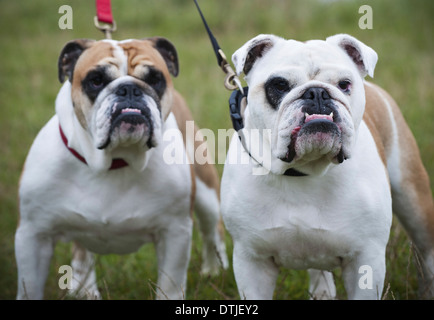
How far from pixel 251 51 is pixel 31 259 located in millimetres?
1871

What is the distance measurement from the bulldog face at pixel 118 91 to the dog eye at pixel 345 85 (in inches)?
42.1

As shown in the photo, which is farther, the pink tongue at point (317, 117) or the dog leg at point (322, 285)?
the dog leg at point (322, 285)

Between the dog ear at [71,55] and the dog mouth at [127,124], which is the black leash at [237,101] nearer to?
the dog mouth at [127,124]

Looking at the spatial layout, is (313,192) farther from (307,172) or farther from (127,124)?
(127,124)

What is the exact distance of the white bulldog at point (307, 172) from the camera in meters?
2.85

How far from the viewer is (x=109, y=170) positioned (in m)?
3.75

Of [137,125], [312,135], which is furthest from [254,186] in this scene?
[137,125]

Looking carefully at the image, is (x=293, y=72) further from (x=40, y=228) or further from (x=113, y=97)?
(x=40, y=228)

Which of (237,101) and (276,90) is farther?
(237,101)

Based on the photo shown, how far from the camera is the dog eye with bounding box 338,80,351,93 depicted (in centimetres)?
296

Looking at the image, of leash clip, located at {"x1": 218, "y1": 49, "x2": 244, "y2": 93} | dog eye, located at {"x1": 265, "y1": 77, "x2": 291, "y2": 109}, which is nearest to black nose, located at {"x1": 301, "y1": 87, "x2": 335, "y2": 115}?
dog eye, located at {"x1": 265, "y1": 77, "x2": 291, "y2": 109}

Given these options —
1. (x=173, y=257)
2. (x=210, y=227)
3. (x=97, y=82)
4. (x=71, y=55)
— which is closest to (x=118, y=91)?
(x=97, y=82)

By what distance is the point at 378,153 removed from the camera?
3344 mm

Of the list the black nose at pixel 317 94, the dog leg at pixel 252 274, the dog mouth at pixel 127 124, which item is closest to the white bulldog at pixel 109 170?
the dog mouth at pixel 127 124
